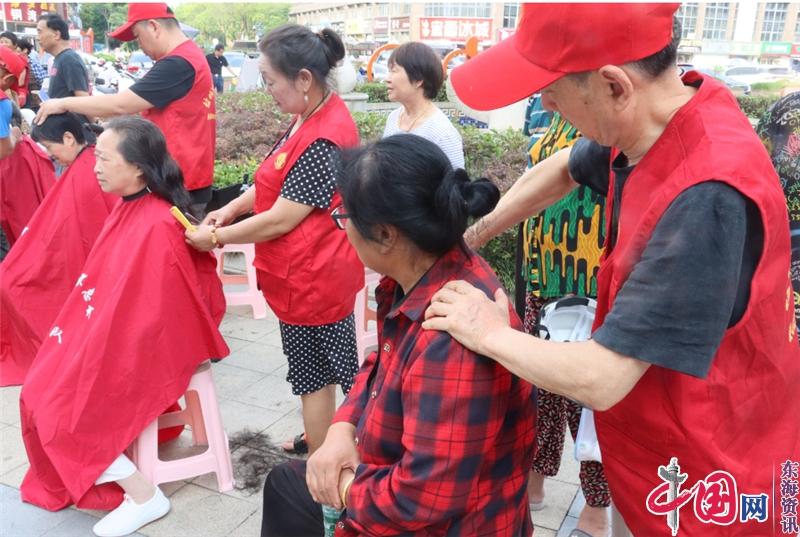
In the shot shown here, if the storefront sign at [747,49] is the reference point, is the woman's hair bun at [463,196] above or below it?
above

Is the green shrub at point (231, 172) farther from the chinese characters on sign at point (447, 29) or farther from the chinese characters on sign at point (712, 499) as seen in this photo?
the chinese characters on sign at point (447, 29)

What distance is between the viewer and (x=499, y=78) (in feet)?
4.29

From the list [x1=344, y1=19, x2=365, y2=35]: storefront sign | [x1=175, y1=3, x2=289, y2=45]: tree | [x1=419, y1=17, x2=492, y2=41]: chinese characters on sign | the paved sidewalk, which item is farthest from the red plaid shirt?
[x1=175, y1=3, x2=289, y2=45]: tree

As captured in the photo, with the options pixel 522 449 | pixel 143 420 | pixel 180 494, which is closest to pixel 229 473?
pixel 180 494

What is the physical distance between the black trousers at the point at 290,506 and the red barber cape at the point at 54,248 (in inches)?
86.3

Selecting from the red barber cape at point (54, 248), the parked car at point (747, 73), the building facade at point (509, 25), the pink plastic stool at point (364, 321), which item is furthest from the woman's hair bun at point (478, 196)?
the parked car at point (747, 73)

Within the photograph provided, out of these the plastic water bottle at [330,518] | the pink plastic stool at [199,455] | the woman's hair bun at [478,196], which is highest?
the woman's hair bun at [478,196]

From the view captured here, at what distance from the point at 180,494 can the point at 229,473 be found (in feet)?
0.70

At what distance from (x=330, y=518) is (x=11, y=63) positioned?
521cm

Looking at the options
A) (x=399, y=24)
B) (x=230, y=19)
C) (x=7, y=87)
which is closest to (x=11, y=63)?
(x=7, y=87)

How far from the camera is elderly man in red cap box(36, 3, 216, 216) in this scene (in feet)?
11.1

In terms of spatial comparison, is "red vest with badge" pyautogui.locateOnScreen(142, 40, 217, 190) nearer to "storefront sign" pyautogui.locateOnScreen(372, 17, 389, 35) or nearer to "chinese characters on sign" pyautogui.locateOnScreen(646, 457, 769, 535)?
"chinese characters on sign" pyautogui.locateOnScreen(646, 457, 769, 535)

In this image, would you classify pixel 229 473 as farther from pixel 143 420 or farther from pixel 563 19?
pixel 563 19

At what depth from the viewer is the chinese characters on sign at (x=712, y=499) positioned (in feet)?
4.09
